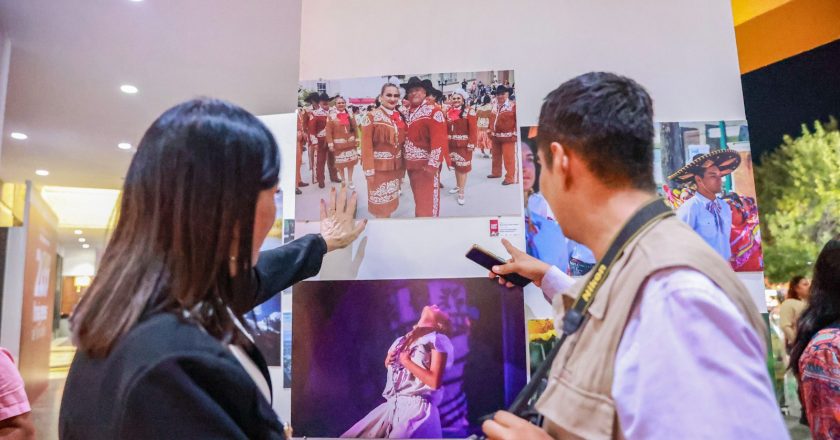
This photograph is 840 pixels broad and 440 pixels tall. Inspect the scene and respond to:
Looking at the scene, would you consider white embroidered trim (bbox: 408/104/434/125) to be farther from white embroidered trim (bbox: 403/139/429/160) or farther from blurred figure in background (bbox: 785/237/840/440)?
blurred figure in background (bbox: 785/237/840/440)

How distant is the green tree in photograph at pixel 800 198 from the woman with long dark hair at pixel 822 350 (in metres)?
5.79

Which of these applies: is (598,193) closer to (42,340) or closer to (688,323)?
(688,323)

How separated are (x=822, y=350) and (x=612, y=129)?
1752 mm

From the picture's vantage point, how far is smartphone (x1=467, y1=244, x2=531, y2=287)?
6.17 ft

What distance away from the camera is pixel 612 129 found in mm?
1086

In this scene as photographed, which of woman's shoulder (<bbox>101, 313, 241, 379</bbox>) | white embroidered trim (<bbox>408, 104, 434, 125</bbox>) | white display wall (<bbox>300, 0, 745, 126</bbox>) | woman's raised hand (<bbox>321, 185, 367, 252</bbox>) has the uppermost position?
white display wall (<bbox>300, 0, 745, 126</bbox>)

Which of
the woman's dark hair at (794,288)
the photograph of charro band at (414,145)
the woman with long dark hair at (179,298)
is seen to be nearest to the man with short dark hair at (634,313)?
the woman with long dark hair at (179,298)

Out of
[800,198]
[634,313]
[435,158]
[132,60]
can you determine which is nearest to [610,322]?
[634,313]

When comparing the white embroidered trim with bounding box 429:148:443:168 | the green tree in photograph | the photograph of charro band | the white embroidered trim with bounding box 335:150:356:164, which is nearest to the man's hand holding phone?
the photograph of charro band

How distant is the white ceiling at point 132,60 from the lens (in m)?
3.85

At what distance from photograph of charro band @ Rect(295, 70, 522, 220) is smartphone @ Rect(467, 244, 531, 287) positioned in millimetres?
162

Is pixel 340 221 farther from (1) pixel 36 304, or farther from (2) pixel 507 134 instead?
(1) pixel 36 304

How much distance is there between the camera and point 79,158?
765 centimetres

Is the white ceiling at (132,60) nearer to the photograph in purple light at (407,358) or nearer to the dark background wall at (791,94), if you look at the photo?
the photograph in purple light at (407,358)
